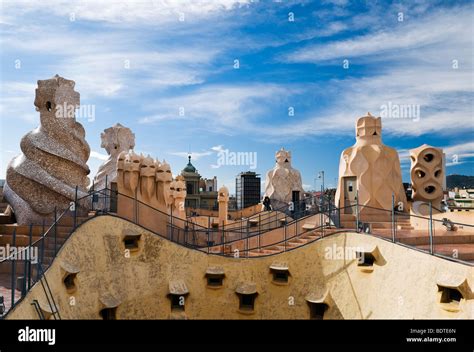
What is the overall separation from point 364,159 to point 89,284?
41.4 feet

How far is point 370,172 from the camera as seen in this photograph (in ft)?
57.3

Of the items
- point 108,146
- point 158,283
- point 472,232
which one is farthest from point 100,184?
point 472,232

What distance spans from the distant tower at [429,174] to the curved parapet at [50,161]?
1431 cm

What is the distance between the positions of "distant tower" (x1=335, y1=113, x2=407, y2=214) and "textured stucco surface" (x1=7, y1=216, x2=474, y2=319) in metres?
6.80

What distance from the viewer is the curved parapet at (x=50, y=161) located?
40.9 feet

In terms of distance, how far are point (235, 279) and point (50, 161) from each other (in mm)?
7194

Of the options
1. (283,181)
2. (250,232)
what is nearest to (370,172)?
(250,232)

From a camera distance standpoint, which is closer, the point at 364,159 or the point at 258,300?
the point at 258,300

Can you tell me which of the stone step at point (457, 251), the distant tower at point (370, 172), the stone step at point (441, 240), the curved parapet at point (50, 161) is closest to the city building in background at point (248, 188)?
the distant tower at point (370, 172)

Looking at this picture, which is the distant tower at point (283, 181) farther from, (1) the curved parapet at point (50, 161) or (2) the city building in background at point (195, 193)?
(1) the curved parapet at point (50, 161)

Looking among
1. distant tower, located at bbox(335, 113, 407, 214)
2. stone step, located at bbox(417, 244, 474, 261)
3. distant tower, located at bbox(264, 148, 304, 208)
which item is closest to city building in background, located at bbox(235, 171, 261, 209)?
distant tower, located at bbox(264, 148, 304, 208)

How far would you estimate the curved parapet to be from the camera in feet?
40.9

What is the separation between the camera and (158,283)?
11.8 meters
